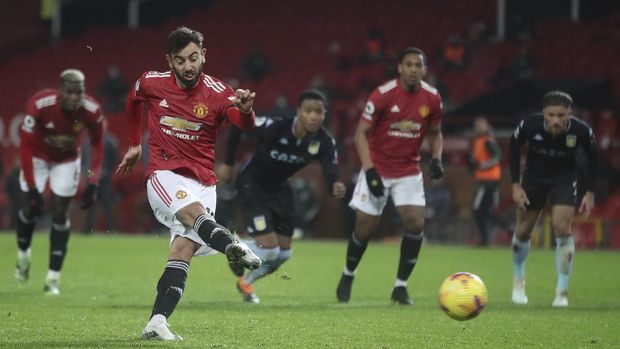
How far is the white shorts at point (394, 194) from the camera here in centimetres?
1098

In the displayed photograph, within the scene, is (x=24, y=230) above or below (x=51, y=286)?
above

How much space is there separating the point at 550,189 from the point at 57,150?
16.4 feet

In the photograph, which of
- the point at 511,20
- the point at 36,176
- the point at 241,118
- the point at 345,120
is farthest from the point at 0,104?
the point at 241,118

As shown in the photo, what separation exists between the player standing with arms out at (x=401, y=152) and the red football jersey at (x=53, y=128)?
108 inches

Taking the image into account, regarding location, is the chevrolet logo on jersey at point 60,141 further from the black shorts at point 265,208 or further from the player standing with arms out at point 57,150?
the black shorts at point 265,208

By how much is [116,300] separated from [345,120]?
15.0 metres

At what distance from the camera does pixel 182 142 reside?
781cm

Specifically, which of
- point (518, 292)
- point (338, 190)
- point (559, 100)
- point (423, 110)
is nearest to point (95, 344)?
point (338, 190)

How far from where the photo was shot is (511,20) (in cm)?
2841

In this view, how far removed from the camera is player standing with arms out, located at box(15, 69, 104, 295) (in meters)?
11.4

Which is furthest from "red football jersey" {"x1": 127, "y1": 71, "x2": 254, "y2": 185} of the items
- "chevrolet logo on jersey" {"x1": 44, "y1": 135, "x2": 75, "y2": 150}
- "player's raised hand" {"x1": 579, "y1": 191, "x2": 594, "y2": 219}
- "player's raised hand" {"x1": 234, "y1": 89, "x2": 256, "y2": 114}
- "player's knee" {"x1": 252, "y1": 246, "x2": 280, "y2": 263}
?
"player's raised hand" {"x1": 579, "y1": 191, "x2": 594, "y2": 219}

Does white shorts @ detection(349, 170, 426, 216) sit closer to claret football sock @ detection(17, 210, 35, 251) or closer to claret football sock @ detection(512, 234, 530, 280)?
claret football sock @ detection(512, 234, 530, 280)

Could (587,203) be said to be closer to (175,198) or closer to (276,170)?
(276,170)

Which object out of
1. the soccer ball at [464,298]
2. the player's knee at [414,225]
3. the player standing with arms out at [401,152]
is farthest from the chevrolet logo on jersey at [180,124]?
the player's knee at [414,225]
